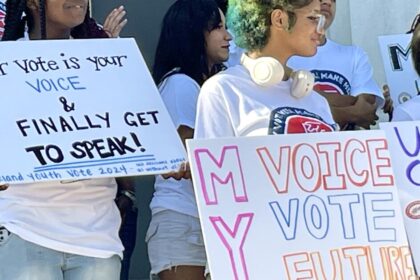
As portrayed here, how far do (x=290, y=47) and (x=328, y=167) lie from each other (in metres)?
0.45

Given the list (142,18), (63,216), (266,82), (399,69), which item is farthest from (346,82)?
(142,18)

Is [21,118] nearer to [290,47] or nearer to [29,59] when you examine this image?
[29,59]

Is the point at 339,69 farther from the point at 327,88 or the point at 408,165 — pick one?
the point at 408,165

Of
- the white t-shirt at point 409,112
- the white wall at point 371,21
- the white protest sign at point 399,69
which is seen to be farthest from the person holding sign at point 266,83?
the white wall at point 371,21

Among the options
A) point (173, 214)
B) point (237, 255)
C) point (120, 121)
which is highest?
point (120, 121)

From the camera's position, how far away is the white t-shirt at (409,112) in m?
3.73

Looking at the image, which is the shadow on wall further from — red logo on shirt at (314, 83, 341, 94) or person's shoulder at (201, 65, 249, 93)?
person's shoulder at (201, 65, 249, 93)

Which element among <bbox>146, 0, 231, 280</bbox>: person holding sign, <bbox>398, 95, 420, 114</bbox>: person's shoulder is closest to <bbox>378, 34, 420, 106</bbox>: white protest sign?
<bbox>398, 95, 420, 114</bbox>: person's shoulder

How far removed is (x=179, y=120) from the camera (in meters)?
3.79

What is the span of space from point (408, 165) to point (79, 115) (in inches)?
42.4

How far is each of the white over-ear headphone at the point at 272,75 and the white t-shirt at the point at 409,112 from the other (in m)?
0.51

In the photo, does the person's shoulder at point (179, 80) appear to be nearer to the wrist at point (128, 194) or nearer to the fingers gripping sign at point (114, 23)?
the fingers gripping sign at point (114, 23)

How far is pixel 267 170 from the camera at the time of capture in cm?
312

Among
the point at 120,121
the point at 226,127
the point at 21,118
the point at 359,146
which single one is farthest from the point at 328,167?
the point at 21,118
